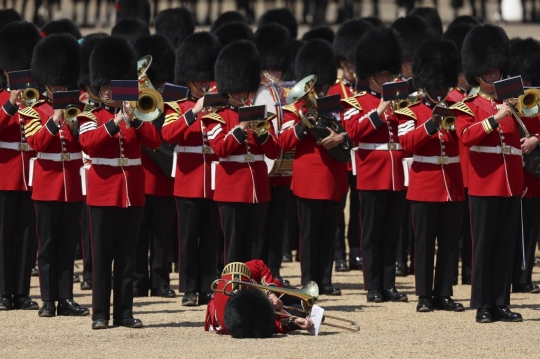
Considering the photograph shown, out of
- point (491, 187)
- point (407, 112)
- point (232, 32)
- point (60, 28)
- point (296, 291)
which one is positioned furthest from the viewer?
point (60, 28)

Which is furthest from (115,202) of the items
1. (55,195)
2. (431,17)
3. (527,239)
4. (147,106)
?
(431,17)

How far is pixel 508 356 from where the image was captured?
7617 millimetres

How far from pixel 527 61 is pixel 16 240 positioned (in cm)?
357

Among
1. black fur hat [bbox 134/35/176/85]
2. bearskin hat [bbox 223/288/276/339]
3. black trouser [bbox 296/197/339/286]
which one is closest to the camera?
bearskin hat [bbox 223/288/276/339]

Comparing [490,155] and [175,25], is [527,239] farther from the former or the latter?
[175,25]

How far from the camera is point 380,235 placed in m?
9.88

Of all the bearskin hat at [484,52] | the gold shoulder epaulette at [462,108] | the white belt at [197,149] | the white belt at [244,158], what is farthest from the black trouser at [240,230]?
the bearskin hat at [484,52]

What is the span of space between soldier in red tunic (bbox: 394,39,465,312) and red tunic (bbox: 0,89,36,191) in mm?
2156

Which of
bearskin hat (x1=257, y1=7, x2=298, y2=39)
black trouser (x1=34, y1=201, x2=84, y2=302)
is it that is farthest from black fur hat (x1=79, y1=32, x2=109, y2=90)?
bearskin hat (x1=257, y1=7, x2=298, y2=39)

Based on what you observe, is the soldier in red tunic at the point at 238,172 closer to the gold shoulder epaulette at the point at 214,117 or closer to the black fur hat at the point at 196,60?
the gold shoulder epaulette at the point at 214,117

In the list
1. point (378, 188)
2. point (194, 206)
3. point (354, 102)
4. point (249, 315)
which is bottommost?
point (249, 315)

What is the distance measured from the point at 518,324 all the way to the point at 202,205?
7.03ft

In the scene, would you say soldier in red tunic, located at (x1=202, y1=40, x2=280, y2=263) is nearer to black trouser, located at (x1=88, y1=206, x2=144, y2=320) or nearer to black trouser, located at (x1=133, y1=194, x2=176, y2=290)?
black trouser, located at (x1=133, y1=194, x2=176, y2=290)

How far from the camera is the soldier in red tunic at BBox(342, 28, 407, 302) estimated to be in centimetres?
979
